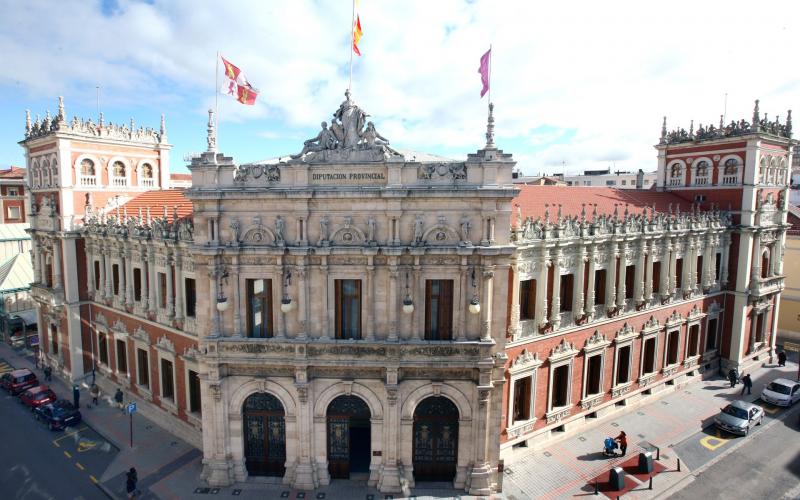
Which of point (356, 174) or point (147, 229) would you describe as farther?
point (147, 229)

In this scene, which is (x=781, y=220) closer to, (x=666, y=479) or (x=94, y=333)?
(x=666, y=479)

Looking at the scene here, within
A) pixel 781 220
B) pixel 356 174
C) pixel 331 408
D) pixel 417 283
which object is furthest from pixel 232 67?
pixel 781 220

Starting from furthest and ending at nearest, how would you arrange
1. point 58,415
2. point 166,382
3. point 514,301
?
point 58,415, point 166,382, point 514,301

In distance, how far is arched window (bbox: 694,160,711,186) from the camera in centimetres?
3912

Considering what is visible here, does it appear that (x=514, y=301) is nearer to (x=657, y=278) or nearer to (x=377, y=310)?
(x=377, y=310)

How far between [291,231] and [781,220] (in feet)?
138

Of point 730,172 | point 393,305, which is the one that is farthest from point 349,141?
point 730,172

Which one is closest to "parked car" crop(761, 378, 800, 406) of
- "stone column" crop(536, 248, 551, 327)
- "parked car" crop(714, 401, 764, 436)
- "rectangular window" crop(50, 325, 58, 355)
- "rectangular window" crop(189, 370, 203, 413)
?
"parked car" crop(714, 401, 764, 436)

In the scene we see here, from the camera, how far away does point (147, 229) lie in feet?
94.5

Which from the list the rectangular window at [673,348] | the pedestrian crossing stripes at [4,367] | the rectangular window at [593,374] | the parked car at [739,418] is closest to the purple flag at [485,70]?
the rectangular window at [593,374]

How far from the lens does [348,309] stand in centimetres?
2252

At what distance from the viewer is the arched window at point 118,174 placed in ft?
124

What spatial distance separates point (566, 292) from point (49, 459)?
32.0 m

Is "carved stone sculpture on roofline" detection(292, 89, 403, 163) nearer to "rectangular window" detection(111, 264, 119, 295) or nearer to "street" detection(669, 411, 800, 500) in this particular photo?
"rectangular window" detection(111, 264, 119, 295)
